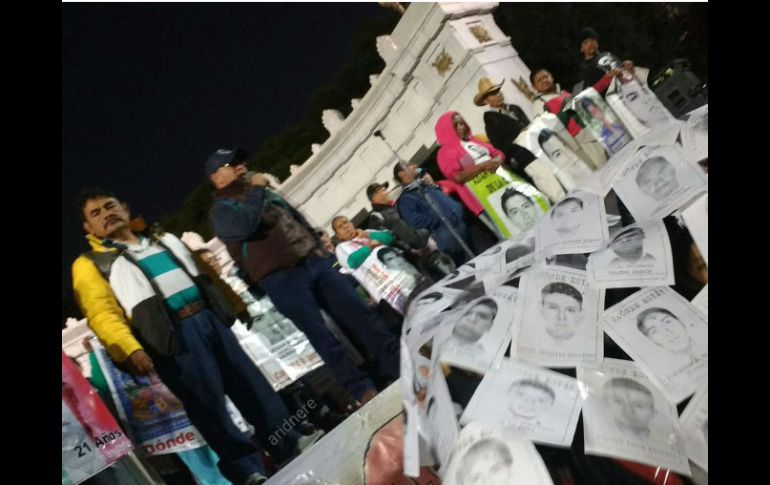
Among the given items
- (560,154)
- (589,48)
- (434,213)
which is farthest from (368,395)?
(589,48)

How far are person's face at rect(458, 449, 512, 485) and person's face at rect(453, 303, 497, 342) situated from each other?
0.75ft

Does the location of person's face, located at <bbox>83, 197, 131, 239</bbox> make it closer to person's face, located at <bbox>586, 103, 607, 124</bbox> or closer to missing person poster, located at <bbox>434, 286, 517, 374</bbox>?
missing person poster, located at <bbox>434, 286, 517, 374</bbox>

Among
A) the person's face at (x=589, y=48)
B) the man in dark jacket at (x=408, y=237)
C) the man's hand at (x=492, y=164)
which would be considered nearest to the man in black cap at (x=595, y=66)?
the person's face at (x=589, y=48)

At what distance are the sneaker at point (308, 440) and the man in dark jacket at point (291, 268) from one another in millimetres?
203

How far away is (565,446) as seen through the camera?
0.96 meters

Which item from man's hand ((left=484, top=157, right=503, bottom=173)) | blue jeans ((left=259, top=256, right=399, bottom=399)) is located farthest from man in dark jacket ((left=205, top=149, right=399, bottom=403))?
man's hand ((left=484, top=157, right=503, bottom=173))

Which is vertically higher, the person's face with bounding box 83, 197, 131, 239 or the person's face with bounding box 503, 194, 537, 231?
the person's face with bounding box 83, 197, 131, 239

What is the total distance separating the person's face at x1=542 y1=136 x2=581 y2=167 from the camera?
322 cm

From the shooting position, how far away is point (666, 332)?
98 cm

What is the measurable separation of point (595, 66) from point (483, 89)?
73 centimetres

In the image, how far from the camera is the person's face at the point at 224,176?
251 centimetres

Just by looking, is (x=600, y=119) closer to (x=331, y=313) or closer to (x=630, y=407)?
(x=331, y=313)

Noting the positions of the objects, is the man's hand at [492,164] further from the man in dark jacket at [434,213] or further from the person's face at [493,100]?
the person's face at [493,100]
